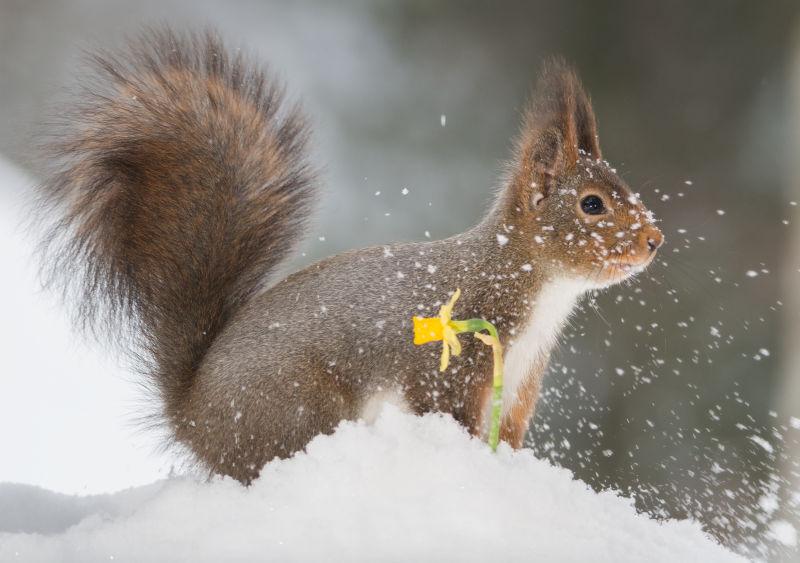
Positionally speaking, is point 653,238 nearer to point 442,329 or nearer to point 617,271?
point 617,271

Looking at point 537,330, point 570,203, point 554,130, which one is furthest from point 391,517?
point 554,130

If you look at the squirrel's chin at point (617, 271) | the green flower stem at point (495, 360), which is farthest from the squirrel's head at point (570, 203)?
the green flower stem at point (495, 360)

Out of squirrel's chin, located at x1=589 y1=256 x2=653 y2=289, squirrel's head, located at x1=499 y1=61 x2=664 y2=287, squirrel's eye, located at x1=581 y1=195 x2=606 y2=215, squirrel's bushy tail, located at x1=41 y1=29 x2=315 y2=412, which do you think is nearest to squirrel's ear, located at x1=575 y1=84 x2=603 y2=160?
squirrel's head, located at x1=499 y1=61 x2=664 y2=287

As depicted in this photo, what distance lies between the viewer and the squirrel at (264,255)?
1403 millimetres

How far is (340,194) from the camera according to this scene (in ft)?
7.77

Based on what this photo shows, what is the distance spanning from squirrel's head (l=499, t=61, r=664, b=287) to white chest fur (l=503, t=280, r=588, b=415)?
37 millimetres

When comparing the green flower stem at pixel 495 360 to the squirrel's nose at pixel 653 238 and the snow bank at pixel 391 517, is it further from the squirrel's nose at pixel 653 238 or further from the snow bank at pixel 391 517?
the squirrel's nose at pixel 653 238

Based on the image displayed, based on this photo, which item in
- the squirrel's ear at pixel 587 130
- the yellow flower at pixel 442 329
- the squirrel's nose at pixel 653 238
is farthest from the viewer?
the squirrel's ear at pixel 587 130

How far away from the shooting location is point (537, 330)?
152cm

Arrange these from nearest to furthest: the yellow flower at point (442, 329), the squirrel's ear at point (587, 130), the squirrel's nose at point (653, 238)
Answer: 1. the yellow flower at point (442, 329)
2. the squirrel's nose at point (653, 238)
3. the squirrel's ear at point (587, 130)

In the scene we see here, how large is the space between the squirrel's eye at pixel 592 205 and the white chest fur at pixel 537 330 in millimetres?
134

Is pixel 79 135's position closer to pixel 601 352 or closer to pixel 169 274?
pixel 169 274

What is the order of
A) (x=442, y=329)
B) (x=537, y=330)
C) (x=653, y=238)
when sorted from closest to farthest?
(x=442, y=329)
(x=653, y=238)
(x=537, y=330)

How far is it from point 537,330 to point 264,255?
1.88 ft
